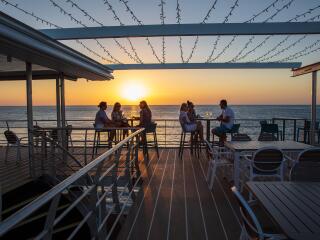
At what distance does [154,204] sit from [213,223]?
0.84 metres

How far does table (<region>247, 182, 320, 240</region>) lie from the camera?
5.27 feet

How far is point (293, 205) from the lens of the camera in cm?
201

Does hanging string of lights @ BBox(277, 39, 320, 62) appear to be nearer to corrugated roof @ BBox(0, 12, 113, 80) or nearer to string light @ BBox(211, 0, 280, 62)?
string light @ BBox(211, 0, 280, 62)

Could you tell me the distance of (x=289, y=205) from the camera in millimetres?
2006

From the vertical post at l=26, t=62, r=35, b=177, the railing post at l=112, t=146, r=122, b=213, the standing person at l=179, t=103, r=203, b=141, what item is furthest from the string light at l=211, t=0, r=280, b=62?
the vertical post at l=26, t=62, r=35, b=177

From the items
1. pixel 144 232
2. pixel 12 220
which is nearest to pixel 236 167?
pixel 144 232

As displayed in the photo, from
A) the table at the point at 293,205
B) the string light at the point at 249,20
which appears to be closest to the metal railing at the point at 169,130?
the string light at the point at 249,20

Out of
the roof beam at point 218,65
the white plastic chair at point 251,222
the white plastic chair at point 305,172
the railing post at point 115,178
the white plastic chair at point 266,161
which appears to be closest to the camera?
the white plastic chair at point 251,222

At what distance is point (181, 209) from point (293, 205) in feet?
5.75

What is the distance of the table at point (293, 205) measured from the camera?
5.27 feet

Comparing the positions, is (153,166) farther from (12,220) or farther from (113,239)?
(12,220)

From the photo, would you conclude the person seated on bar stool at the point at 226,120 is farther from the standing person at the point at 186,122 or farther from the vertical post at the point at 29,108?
the vertical post at the point at 29,108

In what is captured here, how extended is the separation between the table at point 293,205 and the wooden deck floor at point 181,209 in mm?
718

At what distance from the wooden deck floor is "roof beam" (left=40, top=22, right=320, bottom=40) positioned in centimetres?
227
